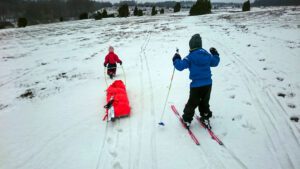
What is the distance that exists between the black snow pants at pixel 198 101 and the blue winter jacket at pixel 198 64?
0.42 feet

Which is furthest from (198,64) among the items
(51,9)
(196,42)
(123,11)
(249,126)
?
(51,9)

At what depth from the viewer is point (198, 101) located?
4680 millimetres

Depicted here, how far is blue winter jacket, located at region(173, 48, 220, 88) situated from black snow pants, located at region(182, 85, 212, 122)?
129mm

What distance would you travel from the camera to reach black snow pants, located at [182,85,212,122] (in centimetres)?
458

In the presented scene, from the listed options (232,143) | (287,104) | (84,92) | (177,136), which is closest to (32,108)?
(84,92)

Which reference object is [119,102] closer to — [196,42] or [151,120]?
[151,120]

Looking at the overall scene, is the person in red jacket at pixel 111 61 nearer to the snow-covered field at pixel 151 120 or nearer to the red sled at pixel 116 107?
the snow-covered field at pixel 151 120

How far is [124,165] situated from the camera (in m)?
4.04

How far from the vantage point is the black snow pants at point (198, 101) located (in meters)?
4.58

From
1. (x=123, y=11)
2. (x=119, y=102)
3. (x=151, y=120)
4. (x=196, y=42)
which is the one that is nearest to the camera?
(x=196, y=42)

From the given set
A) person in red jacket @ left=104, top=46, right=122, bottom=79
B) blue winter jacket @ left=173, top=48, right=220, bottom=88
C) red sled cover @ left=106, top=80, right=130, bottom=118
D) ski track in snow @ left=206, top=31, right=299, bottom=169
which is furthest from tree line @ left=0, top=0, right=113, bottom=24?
blue winter jacket @ left=173, top=48, right=220, bottom=88

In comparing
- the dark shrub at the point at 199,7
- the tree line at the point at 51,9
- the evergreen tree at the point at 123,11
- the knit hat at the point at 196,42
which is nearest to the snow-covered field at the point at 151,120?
the knit hat at the point at 196,42

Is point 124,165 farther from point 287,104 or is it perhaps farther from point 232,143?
point 287,104

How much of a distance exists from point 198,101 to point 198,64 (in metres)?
0.87
